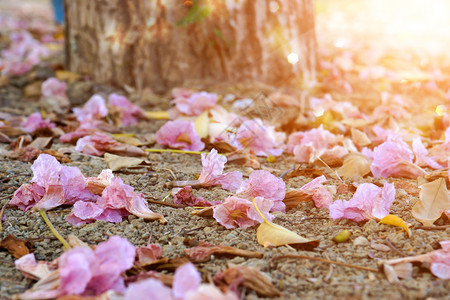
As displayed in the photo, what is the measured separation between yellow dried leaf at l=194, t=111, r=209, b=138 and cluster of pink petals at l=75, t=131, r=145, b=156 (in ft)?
0.94

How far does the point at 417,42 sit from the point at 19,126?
3.28m

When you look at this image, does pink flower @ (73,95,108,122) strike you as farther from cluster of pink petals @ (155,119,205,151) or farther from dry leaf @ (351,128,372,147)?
dry leaf @ (351,128,372,147)

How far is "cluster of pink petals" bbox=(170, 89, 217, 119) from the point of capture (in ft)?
7.11

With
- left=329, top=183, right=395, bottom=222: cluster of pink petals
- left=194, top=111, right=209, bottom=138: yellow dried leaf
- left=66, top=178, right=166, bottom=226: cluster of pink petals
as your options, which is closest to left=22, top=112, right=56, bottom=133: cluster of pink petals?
left=194, top=111, right=209, bottom=138: yellow dried leaf

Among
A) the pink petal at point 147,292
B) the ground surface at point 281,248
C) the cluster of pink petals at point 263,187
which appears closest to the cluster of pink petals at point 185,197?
the ground surface at point 281,248

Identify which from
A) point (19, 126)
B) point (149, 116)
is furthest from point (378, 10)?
point (19, 126)

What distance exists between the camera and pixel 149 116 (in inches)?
95.3

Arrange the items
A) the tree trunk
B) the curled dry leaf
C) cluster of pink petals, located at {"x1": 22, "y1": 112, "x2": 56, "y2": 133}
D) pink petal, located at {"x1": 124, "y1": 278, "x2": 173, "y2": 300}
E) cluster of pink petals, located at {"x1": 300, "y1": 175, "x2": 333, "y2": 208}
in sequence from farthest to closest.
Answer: the tree trunk
cluster of pink petals, located at {"x1": 22, "y1": 112, "x2": 56, "y2": 133}
cluster of pink petals, located at {"x1": 300, "y1": 175, "x2": 333, "y2": 208}
the curled dry leaf
pink petal, located at {"x1": 124, "y1": 278, "x2": 173, "y2": 300}

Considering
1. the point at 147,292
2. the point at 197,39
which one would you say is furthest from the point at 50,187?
the point at 197,39

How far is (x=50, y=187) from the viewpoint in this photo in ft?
4.16

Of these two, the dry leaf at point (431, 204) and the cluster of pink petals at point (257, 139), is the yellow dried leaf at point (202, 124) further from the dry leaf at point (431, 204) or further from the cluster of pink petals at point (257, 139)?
the dry leaf at point (431, 204)

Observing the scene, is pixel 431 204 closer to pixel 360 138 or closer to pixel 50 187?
pixel 360 138

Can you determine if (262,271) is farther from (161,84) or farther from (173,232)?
(161,84)

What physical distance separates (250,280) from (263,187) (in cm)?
40
